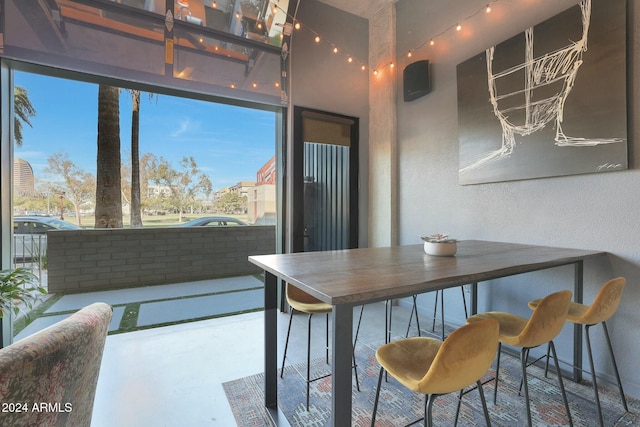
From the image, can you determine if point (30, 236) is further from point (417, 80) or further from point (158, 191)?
point (417, 80)

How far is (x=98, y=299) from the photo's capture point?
12.1ft

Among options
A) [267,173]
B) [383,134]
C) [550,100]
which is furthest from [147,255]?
[550,100]

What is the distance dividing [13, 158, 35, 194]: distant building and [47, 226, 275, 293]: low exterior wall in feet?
3.49

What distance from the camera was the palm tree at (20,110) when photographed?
97.7 inches

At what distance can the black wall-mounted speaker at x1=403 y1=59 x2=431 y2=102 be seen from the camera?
10.1 ft

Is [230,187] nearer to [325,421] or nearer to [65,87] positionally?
[65,87]

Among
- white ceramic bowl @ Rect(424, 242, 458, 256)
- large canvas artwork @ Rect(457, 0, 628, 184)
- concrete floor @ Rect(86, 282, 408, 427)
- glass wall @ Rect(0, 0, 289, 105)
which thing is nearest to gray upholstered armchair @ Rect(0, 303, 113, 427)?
concrete floor @ Rect(86, 282, 408, 427)

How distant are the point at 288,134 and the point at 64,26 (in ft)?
Answer: 6.84

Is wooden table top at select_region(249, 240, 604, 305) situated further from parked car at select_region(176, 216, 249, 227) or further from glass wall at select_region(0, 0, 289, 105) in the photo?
parked car at select_region(176, 216, 249, 227)

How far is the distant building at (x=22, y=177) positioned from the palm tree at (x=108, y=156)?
2.72ft

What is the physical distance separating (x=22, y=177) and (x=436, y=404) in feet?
12.5

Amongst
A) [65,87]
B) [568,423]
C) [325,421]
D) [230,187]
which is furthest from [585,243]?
[65,87]

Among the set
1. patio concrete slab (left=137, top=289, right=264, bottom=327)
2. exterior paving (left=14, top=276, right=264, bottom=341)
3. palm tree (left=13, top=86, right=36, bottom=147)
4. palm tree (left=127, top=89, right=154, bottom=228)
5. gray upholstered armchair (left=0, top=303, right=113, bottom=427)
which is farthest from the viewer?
palm tree (left=127, top=89, right=154, bottom=228)

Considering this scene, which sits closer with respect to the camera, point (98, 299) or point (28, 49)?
point (28, 49)
